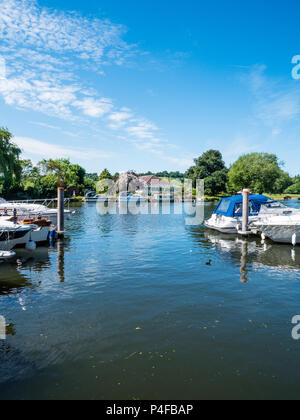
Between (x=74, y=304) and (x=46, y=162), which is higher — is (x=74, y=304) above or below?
below

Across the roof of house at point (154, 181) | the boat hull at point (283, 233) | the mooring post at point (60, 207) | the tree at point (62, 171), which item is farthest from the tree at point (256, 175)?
the mooring post at point (60, 207)

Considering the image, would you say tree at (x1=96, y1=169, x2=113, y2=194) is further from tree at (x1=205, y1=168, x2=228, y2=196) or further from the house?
tree at (x1=205, y1=168, x2=228, y2=196)

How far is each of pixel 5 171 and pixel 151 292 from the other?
43.8m

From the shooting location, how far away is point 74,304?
10.7 metres

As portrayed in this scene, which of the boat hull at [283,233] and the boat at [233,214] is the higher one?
the boat at [233,214]

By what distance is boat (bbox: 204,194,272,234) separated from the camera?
26250mm

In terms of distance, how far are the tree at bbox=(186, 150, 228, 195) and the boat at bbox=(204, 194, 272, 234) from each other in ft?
214

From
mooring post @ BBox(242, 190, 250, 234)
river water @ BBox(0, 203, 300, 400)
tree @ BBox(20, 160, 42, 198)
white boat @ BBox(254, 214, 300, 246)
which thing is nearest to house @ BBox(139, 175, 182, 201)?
tree @ BBox(20, 160, 42, 198)

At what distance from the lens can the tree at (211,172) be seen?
302 ft

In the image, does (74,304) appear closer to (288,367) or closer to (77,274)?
(77,274)

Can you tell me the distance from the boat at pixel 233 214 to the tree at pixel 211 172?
6521 centimetres

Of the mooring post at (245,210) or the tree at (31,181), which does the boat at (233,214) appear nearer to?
the mooring post at (245,210)

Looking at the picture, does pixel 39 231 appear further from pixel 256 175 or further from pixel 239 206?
pixel 256 175
